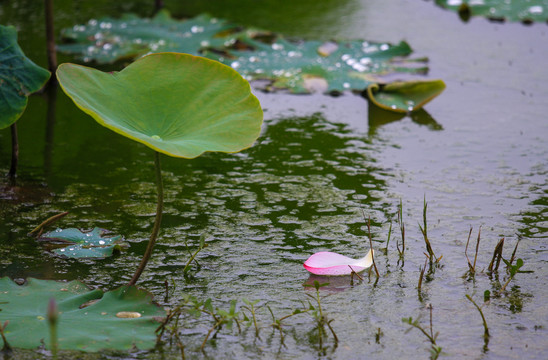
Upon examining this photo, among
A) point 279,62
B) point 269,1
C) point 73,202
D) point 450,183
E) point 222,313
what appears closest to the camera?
point 222,313

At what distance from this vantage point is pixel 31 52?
121 inches

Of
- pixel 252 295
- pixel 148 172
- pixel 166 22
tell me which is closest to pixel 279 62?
pixel 166 22

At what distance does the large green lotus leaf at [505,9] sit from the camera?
3.53 meters

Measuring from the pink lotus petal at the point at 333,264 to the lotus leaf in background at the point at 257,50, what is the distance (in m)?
1.25

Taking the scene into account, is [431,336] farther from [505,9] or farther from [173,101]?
[505,9]

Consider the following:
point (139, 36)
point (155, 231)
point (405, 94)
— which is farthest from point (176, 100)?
point (139, 36)

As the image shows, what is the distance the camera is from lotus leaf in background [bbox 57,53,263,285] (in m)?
1.36

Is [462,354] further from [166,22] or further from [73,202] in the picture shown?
[166,22]

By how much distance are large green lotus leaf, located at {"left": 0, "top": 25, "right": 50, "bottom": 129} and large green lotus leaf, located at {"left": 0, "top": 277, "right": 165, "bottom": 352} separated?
1.81 ft

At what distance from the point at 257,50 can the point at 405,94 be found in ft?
2.59

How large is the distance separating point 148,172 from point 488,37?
2.12 meters

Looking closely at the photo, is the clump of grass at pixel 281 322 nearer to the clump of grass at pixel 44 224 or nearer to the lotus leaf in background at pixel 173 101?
the lotus leaf in background at pixel 173 101

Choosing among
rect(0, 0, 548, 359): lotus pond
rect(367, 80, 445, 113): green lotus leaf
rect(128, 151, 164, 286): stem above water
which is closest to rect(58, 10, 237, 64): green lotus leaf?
rect(0, 0, 548, 359): lotus pond

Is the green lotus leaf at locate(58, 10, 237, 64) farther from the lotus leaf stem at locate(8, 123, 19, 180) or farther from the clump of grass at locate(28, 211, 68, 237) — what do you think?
the clump of grass at locate(28, 211, 68, 237)
